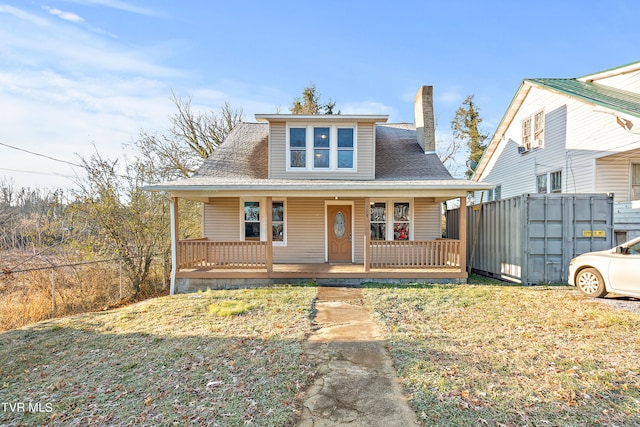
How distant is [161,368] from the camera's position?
4012 millimetres

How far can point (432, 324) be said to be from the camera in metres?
5.57

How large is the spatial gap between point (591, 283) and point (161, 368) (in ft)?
29.4

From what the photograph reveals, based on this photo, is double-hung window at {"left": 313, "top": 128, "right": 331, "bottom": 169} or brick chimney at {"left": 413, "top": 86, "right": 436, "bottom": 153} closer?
double-hung window at {"left": 313, "top": 128, "right": 331, "bottom": 169}

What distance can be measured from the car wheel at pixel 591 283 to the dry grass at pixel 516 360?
1.29 feet

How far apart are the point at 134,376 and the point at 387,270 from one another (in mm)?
7071

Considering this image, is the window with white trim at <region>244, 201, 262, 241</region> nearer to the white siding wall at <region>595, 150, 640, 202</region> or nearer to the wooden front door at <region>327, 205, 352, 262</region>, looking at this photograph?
the wooden front door at <region>327, 205, 352, 262</region>

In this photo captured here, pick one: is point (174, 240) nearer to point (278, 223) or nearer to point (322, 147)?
point (278, 223)

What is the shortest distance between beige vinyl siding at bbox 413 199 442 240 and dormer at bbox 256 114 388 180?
89.2 inches

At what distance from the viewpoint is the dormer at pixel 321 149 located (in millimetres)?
10562

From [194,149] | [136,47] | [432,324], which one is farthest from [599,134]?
[194,149]

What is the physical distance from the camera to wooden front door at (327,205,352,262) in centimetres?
1129

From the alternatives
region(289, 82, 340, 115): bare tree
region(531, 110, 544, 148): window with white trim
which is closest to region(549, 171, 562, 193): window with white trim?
region(531, 110, 544, 148): window with white trim

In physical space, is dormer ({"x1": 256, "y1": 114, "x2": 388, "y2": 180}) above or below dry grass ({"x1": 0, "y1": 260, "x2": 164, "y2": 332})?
above

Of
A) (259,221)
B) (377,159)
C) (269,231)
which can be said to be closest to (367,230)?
(269,231)
